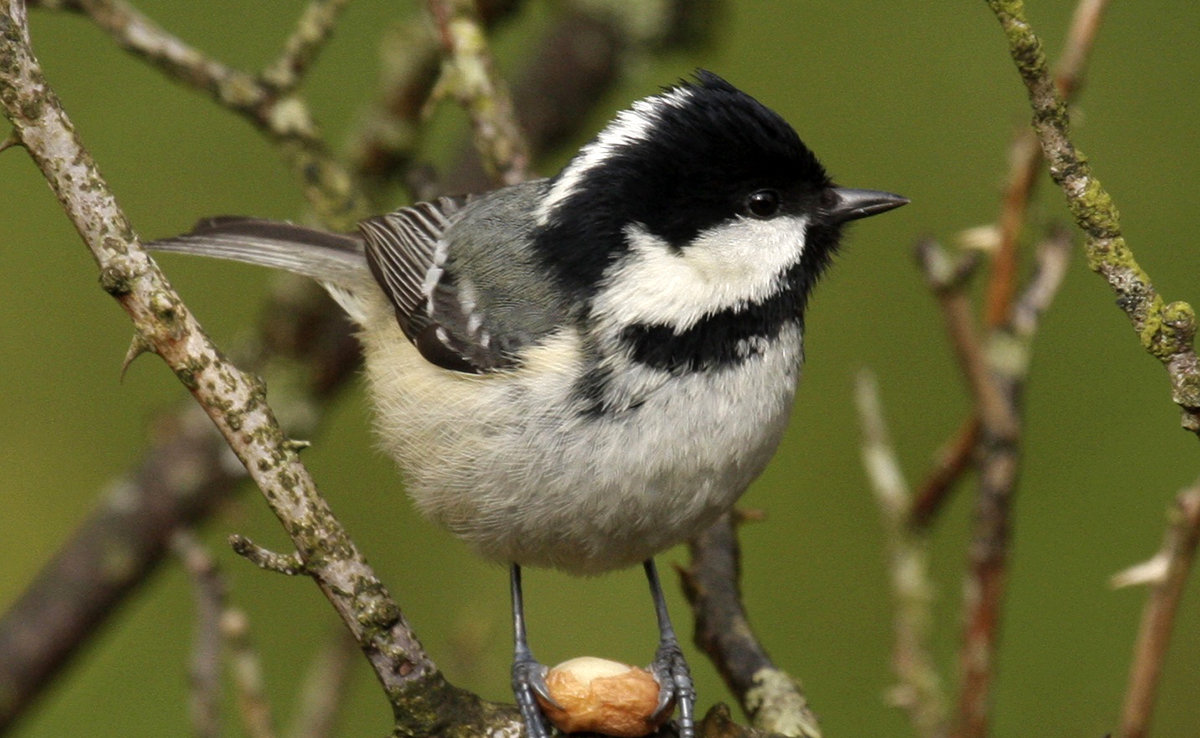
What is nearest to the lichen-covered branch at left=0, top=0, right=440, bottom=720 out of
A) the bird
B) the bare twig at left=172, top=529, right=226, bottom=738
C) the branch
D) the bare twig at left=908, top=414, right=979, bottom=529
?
the bird

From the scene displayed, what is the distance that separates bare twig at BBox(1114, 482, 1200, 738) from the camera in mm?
1365

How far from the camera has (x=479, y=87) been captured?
2.15m

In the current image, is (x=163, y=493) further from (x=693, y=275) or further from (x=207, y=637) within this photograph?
(x=693, y=275)

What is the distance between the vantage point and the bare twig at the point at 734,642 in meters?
1.66

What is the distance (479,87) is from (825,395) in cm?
116

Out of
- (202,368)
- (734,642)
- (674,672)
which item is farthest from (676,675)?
(202,368)

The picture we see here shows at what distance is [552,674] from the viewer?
4.68 feet

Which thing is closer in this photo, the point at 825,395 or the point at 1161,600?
the point at 1161,600

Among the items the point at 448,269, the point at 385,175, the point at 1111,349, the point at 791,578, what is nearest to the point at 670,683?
the point at 448,269

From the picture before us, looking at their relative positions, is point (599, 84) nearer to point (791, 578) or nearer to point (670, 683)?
point (791, 578)

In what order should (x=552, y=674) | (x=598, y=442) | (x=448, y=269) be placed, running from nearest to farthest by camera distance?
1. (x=552, y=674)
2. (x=598, y=442)
3. (x=448, y=269)

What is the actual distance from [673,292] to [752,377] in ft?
0.51

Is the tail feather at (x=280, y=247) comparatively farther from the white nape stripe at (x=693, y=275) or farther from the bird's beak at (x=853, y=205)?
the bird's beak at (x=853, y=205)

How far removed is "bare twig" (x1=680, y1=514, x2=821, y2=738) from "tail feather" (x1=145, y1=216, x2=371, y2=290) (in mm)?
777
